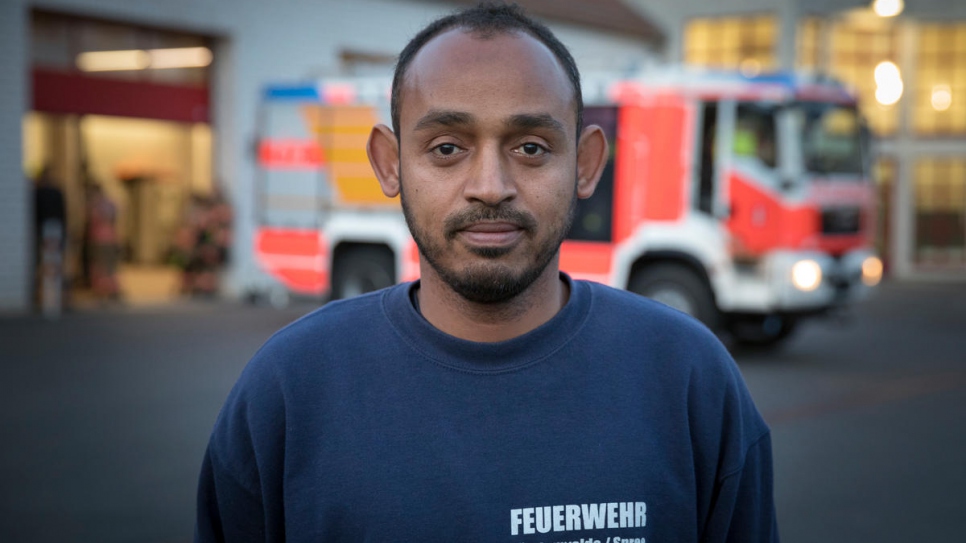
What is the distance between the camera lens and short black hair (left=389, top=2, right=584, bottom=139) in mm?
1890

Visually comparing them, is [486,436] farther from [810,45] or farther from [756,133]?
[810,45]

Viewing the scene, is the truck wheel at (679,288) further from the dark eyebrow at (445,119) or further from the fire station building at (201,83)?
the dark eyebrow at (445,119)

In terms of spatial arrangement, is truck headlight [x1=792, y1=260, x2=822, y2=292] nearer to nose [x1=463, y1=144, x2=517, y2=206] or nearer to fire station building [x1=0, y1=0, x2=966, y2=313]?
fire station building [x1=0, y1=0, x2=966, y2=313]

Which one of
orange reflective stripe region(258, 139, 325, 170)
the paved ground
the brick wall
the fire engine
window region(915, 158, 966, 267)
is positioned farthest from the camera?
window region(915, 158, 966, 267)

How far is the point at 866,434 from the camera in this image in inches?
315

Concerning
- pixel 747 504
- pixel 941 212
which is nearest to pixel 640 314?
pixel 747 504

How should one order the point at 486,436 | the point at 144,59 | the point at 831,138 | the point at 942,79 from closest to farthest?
1. the point at 486,436
2. the point at 831,138
3. the point at 144,59
4. the point at 942,79

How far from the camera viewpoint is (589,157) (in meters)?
2.05

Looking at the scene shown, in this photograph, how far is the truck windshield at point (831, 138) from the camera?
1159 centimetres

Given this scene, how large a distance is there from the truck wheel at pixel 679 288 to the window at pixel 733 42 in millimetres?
15856

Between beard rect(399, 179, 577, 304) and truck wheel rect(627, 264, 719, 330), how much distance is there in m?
9.78

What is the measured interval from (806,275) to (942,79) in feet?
60.3

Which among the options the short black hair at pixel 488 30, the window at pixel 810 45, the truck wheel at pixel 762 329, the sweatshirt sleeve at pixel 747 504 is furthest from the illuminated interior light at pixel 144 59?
the sweatshirt sleeve at pixel 747 504

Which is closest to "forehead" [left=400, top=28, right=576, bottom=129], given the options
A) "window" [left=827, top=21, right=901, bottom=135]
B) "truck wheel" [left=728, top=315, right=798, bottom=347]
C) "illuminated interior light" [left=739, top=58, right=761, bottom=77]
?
"truck wheel" [left=728, top=315, right=798, bottom=347]
